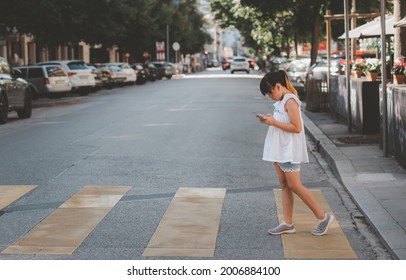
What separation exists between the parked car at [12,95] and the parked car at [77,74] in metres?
13.9

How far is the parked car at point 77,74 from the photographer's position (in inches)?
1487

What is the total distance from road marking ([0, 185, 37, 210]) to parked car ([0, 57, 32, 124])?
1111cm

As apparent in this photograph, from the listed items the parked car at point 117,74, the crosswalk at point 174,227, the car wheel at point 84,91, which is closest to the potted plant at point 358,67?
the crosswalk at point 174,227

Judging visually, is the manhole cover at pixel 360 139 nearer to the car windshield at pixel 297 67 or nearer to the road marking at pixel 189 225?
the road marking at pixel 189 225

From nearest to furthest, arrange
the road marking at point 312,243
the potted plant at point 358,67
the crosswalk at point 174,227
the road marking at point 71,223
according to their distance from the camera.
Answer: the road marking at point 312,243 < the crosswalk at point 174,227 < the road marking at point 71,223 < the potted plant at point 358,67

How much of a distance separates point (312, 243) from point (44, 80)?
28.4 metres

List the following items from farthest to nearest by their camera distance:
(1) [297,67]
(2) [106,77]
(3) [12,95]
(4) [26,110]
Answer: (2) [106,77] < (1) [297,67] < (4) [26,110] < (3) [12,95]

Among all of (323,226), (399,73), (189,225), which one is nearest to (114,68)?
(399,73)

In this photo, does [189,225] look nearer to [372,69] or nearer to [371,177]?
[371,177]

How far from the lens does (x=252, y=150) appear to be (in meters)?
14.7

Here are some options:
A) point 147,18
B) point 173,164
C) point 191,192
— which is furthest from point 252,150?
point 147,18

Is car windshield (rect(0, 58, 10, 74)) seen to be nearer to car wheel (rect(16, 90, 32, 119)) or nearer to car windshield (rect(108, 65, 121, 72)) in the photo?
car wheel (rect(16, 90, 32, 119))

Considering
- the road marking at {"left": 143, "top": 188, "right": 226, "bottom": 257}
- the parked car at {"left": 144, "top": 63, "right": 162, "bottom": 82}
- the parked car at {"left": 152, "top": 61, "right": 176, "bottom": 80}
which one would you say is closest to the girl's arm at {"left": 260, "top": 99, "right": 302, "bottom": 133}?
the road marking at {"left": 143, "top": 188, "right": 226, "bottom": 257}

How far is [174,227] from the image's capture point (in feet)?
26.0
